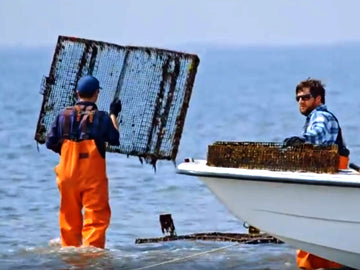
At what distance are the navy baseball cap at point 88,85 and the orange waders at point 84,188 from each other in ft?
1.32

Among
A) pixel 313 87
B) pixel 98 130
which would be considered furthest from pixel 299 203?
pixel 98 130

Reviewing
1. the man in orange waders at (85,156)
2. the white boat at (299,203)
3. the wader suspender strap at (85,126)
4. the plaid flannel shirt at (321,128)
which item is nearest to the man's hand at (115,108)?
the man in orange waders at (85,156)

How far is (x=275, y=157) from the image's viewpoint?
10547mm

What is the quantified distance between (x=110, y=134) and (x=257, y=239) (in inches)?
76.5

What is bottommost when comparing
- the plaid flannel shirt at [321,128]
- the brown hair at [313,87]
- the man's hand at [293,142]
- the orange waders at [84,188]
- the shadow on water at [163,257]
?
the shadow on water at [163,257]

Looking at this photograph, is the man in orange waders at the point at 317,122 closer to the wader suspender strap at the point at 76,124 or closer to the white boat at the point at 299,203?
the white boat at the point at 299,203

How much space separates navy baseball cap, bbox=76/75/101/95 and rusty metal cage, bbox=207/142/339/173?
1381mm

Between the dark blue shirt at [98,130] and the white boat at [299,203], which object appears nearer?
the white boat at [299,203]

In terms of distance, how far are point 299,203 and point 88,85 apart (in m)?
2.10

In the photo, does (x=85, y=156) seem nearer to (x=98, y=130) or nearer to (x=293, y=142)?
(x=98, y=130)

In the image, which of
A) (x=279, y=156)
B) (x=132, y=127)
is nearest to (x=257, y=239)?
(x=132, y=127)

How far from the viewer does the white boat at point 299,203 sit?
10445mm

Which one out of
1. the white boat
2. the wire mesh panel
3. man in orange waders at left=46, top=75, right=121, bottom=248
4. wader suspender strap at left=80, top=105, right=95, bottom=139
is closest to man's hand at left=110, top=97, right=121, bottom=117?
man in orange waders at left=46, top=75, right=121, bottom=248

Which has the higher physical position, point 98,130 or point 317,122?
point 317,122
